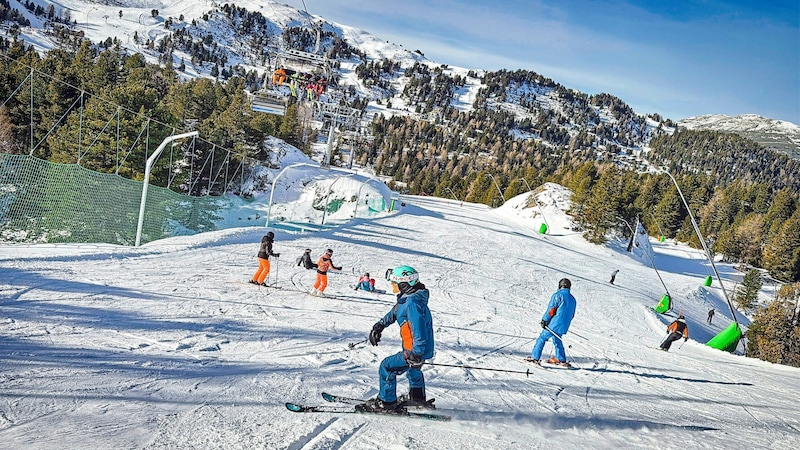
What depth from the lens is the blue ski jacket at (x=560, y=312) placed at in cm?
953

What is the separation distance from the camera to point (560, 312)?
9.53 m

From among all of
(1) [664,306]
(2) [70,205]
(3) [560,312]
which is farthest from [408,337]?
(1) [664,306]

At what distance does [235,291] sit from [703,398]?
10.2 meters

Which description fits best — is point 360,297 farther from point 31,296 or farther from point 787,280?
point 787,280

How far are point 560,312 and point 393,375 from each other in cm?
501

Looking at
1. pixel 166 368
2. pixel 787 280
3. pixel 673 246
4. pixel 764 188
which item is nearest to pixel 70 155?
pixel 166 368

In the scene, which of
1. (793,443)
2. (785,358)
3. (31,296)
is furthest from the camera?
(785,358)

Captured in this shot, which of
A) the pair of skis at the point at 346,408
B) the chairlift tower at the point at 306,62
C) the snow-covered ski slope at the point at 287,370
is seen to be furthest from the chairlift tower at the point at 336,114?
the pair of skis at the point at 346,408

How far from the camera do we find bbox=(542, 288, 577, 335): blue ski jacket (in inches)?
375

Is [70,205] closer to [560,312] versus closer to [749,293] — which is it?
[560,312]

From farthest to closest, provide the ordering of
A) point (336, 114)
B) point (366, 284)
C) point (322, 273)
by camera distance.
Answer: point (336, 114), point (366, 284), point (322, 273)

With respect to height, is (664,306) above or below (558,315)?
below

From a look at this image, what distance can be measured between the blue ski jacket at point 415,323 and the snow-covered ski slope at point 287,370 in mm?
947

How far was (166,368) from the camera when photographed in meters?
6.23
